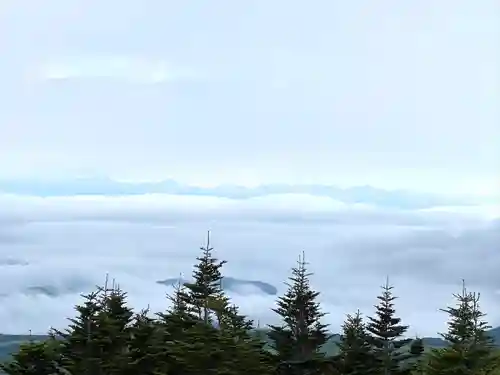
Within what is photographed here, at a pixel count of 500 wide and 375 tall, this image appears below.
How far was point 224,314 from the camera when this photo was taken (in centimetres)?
3725

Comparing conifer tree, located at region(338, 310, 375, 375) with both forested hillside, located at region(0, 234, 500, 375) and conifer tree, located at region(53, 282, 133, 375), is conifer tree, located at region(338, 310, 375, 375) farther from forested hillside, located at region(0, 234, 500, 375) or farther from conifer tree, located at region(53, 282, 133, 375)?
conifer tree, located at region(53, 282, 133, 375)

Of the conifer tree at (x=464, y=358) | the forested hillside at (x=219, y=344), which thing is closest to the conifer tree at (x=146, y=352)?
the forested hillside at (x=219, y=344)

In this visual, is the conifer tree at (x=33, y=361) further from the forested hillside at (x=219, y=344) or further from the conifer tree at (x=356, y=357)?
the conifer tree at (x=356, y=357)

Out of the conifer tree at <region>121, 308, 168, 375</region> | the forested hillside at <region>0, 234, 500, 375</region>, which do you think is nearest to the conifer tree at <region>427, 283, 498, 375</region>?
the forested hillside at <region>0, 234, 500, 375</region>

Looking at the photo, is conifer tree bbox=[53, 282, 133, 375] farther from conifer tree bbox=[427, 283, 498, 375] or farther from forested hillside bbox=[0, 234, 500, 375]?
conifer tree bbox=[427, 283, 498, 375]

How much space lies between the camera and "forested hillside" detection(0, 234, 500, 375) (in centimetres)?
2972

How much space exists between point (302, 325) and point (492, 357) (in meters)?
6.77

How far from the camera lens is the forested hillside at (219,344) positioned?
29719mm

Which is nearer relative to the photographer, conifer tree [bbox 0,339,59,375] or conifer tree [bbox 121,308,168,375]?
conifer tree [bbox 121,308,168,375]

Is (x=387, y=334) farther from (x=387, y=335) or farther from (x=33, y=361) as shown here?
(x=33, y=361)

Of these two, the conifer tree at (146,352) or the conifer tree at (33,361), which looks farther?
the conifer tree at (33,361)

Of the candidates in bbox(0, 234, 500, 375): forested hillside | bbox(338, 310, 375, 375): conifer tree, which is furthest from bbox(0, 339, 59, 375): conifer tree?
bbox(338, 310, 375, 375): conifer tree

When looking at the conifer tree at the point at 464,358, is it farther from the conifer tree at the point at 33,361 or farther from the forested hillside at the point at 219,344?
the conifer tree at the point at 33,361

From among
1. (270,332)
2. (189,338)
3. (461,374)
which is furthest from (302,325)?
(461,374)
